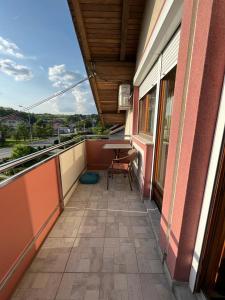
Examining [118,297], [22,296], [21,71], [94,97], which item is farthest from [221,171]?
[21,71]

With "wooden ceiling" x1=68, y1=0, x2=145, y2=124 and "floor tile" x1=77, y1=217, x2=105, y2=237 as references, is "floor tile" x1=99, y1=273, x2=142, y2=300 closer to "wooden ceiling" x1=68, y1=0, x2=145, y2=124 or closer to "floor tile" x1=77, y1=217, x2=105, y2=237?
"floor tile" x1=77, y1=217, x2=105, y2=237

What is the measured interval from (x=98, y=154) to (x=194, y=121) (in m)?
3.40

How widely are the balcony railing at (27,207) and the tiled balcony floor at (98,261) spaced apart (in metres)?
0.14

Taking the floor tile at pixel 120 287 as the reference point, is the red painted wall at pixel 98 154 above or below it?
above

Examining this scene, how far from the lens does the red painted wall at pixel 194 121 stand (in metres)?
0.81

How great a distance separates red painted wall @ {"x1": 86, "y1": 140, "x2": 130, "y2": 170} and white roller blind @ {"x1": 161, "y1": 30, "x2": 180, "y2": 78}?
2.50 m

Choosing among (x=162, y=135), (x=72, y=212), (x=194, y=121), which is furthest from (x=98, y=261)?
(x=162, y=135)

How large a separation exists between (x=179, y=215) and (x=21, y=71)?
28.2 metres

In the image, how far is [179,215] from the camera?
1100 mm

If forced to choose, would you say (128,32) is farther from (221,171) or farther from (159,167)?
(221,171)

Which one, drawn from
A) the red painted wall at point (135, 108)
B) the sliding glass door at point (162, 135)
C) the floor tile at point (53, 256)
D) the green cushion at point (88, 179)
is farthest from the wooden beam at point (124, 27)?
the floor tile at point (53, 256)

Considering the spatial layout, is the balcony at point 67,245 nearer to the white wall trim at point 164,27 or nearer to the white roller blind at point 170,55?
the white roller blind at point 170,55

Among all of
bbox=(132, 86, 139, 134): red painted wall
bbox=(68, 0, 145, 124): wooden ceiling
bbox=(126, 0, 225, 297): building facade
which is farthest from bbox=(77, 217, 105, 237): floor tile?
bbox=(68, 0, 145, 124): wooden ceiling

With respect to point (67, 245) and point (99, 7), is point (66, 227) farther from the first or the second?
point (99, 7)
